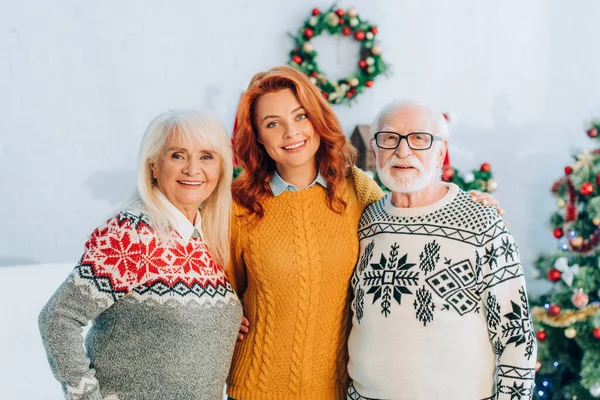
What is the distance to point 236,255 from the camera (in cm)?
185

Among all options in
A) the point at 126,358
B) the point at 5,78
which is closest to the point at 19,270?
the point at 5,78

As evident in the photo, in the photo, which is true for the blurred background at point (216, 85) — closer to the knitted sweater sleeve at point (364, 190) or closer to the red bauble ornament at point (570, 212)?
the red bauble ornament at point (570, 212)

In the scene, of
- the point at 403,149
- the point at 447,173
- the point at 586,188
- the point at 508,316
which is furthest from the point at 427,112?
the point at 447,173

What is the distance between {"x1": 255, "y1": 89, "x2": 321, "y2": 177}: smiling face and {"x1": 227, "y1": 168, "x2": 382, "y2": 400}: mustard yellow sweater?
0.15m

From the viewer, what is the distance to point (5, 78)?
3.44 metres

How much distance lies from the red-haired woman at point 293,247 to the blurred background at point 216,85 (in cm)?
146

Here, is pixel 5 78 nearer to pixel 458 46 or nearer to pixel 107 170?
pixel 107 170

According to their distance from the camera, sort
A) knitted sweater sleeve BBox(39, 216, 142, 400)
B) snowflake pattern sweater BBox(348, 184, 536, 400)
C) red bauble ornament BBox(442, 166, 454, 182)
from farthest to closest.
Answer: red bauble ornament BBox(442, 166, 454, 182)
snowflake pattern sweater BBox(348, 184, 536, 400)
knitted sweater sleeve BBox(39, 216, 142, 400)

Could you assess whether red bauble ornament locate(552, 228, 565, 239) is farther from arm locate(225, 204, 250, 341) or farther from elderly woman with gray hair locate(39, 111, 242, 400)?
elderly woman with gray hair locate(39, 111, 242, 400)

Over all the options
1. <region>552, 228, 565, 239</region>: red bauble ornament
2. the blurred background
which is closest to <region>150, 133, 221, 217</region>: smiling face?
the blurred background

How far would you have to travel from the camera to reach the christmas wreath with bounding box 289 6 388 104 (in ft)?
12.7

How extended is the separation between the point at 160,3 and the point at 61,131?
3.45 feet

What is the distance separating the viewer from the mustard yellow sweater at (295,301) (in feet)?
5.73

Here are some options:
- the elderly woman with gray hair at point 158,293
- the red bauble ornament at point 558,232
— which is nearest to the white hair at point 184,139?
the elderly woman with gray hair at point 158,293
